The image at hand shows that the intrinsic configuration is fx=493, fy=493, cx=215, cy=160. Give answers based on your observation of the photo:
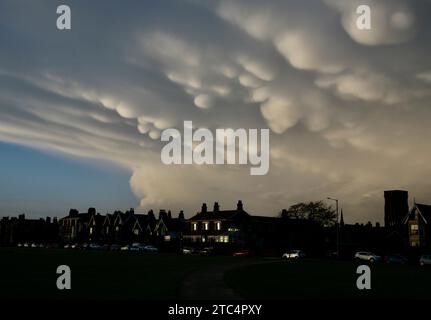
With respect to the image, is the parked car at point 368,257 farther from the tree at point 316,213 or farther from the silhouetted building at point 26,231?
the silhouetted building at point 26,231

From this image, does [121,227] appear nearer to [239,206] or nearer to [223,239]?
[223,239]

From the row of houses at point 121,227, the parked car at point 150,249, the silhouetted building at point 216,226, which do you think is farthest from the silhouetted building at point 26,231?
the parked car at point 150,249

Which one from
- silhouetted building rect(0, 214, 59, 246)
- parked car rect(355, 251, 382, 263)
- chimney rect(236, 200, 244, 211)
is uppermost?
chimney rect(236, 200, 244, 211)

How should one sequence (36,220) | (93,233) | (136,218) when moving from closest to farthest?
1. (136,218)
2. (93,233)
3. (36,220)

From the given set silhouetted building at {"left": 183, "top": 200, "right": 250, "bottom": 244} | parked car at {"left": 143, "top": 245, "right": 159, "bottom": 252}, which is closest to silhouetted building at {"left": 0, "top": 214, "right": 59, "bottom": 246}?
silhouetted building at {"left": 183, "top": 200, "right": 250, "bottom": 244}

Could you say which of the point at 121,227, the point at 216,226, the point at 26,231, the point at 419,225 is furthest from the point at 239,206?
the point at 26,231

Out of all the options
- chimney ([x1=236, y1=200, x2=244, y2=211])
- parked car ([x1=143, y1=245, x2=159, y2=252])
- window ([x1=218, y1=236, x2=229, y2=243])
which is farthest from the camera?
chimney ([x1=236, y1=200, x2=244, y2=211])

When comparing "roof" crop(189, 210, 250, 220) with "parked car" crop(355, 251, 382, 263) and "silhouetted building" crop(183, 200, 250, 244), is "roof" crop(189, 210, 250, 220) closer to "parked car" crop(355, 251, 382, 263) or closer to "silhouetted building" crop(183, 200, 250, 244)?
"silhouetted building" crop(183, 200, 250, 244)

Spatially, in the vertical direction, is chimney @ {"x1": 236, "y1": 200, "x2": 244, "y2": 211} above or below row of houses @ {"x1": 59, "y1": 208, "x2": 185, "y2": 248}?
above
